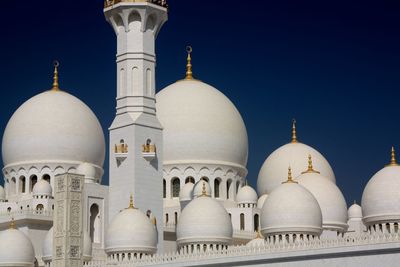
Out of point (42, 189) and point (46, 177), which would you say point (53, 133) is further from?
point (42, 189)

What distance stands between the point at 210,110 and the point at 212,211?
450 inches

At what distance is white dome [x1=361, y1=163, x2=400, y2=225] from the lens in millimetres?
35750

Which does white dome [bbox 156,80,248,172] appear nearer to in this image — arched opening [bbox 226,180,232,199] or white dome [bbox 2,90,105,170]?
arched opening [bbox 226,180,232,199]

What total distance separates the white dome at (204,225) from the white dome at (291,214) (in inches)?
77.1

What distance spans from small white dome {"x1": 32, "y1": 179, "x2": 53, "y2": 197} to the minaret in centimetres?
457

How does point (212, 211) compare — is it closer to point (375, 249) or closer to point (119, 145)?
point (119, 145)

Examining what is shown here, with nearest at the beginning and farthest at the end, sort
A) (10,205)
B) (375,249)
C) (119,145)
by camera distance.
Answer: (375,249) < (119,145) < (10,205)

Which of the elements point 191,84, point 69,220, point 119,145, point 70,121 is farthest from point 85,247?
point 191,84

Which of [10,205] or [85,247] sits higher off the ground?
[10,205]

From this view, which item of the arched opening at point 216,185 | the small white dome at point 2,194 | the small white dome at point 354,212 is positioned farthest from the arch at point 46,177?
the small white dome at point 354,212

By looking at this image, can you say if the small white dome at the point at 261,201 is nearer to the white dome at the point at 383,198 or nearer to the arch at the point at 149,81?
the arch at the point at 149,81

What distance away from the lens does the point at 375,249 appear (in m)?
29.9

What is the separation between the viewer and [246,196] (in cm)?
4562

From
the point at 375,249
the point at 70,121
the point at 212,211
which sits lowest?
the point at 375,249
